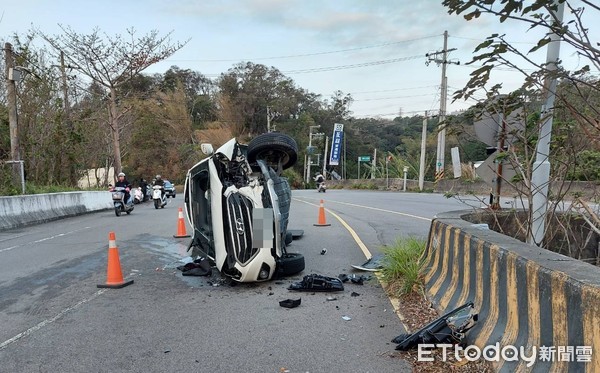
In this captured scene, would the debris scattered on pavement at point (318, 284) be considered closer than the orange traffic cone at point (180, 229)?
Yes

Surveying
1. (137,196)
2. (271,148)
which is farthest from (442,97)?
(271,148)

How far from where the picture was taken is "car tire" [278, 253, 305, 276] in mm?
6762

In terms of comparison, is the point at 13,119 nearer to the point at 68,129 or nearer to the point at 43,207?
the point at 43,207

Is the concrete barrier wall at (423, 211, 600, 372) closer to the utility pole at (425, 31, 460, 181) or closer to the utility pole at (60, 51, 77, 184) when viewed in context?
the utility pole at (60, 51, 77, 184)

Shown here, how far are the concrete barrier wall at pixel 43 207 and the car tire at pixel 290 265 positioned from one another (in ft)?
35.6

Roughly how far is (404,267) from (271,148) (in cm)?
300

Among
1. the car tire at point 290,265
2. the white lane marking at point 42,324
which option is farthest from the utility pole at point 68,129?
the car tire at point 290,265

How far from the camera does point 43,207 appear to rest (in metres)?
16.2

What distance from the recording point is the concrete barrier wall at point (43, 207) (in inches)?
554

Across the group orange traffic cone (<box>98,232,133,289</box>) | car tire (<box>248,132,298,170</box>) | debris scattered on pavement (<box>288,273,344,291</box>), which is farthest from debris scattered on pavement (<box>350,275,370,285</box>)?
orange traffic cone (<box>98,232,133,289</box>)

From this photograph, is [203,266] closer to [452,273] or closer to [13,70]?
[452,273]

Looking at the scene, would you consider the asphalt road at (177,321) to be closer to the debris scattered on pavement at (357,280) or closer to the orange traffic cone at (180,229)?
the debris scattered on pavement at (357,280)

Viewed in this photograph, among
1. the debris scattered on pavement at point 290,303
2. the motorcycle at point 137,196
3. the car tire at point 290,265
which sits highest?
the motorcycle at point 137,196

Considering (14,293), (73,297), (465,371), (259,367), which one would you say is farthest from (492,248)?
(14,293)
